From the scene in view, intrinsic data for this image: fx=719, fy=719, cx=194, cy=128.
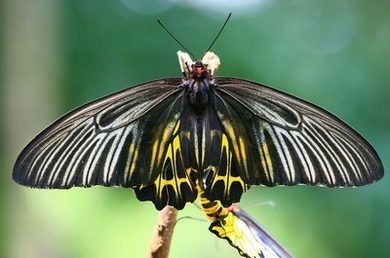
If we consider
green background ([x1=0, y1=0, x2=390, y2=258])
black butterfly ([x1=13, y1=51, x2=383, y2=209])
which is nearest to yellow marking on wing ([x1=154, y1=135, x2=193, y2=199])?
black butterfly ([x1=13, y1=51, x2=383, y2=209])

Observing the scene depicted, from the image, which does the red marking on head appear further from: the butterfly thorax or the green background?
the green background

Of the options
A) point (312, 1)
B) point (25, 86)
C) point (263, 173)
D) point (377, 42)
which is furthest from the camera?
point (312, 1)

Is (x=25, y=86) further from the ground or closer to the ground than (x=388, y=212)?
further from the ground

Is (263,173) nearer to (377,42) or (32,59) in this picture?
(32,59)

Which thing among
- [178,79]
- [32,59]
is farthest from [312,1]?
[178,79]

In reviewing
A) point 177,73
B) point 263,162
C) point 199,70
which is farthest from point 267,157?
point 177,73

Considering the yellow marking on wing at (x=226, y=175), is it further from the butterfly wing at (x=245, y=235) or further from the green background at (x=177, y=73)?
the green background at (x=177, y=73)

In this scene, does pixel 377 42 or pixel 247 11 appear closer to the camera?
pixel 377 42
